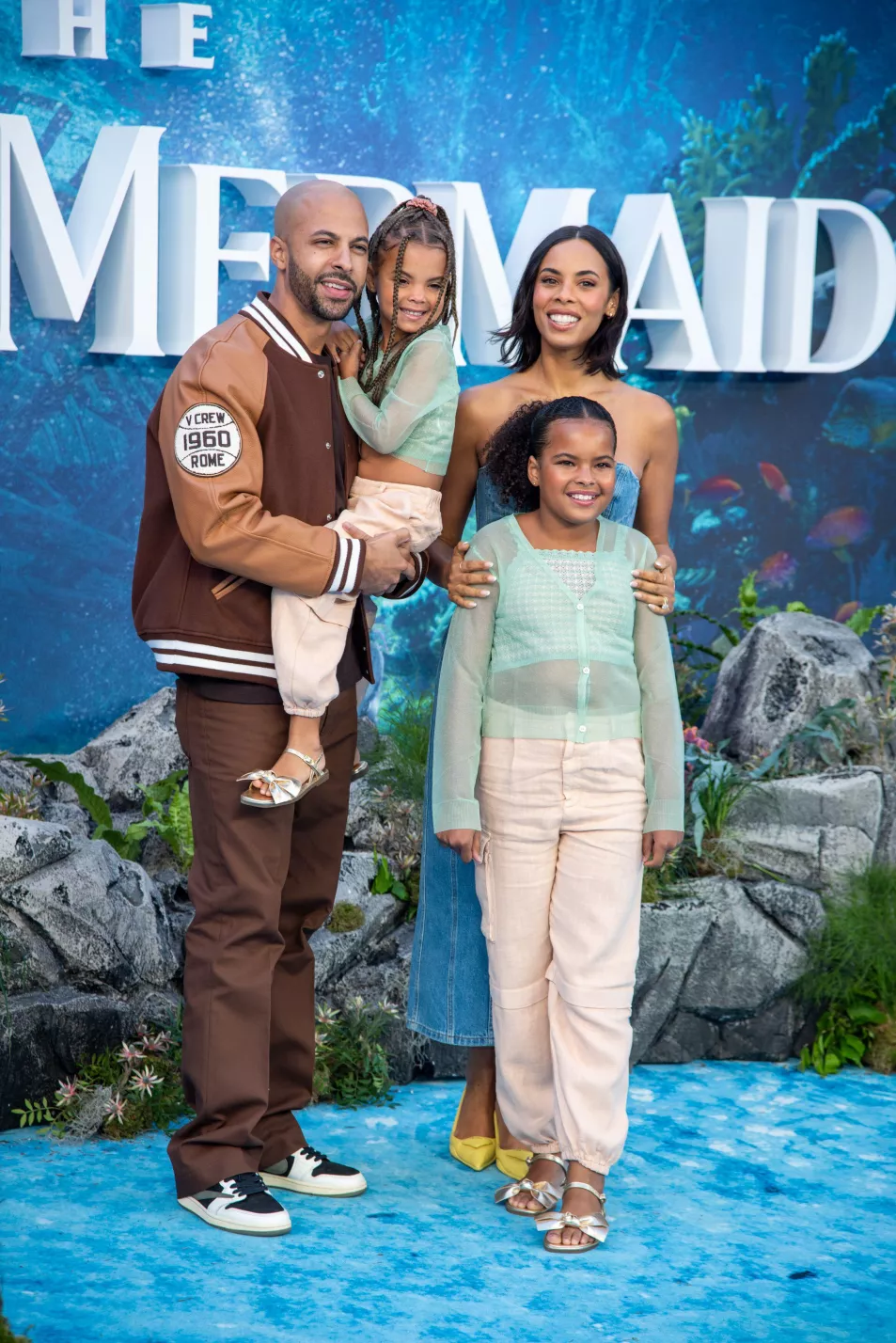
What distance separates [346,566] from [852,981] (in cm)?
235

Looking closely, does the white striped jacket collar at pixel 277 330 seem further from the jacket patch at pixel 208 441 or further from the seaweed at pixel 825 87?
the seaweed at pixel 825 87

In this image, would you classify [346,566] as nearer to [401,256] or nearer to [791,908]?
[401,256]

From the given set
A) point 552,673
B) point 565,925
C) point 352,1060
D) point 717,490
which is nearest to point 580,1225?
point 565,925

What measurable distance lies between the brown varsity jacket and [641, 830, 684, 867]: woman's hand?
2.96ft

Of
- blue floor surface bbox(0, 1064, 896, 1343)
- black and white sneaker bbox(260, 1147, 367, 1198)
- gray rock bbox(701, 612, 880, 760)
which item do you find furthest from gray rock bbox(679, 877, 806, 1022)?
black and white sneaker bbox(260, 1147, 367, 1198)

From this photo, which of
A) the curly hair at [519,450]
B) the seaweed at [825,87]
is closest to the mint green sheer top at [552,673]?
the curly hair at [519,450]

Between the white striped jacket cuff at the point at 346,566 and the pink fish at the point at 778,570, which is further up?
the pink fish at the point at 778,570

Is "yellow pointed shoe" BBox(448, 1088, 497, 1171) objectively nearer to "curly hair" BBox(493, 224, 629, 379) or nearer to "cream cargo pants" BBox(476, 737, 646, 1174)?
"cream cargo pants" BBox(476, 737, 646, 1174)

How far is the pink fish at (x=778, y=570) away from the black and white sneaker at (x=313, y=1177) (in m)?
3.84

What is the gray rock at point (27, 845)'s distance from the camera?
13.9 ft

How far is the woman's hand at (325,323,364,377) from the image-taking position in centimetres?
356

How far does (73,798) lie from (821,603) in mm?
3382

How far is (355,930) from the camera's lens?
4.75 m

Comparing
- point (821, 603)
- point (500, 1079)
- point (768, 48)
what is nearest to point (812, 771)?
point (821, 603)
